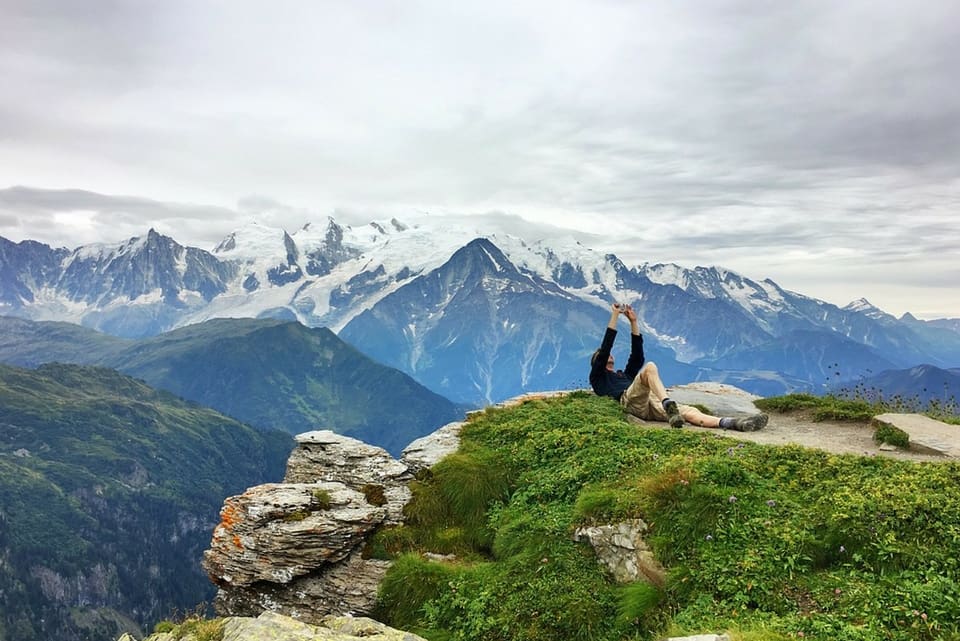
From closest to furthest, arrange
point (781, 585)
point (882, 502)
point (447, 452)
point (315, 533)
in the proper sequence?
point (781, 585) → point (882, 502) → point (315, 533) → point (447, 452)

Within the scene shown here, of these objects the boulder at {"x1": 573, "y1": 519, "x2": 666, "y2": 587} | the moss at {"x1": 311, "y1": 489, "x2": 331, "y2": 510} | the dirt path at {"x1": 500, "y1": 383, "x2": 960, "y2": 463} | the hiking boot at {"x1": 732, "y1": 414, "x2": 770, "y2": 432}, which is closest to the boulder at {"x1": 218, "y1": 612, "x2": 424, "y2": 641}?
the boulder at {"x1": 573, "y1": 519, "x2": 666, "y2": 587}

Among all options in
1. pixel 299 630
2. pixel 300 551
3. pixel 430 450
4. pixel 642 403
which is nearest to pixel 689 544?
pixel 299 630

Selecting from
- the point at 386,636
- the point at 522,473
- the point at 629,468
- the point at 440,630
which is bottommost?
the point at 440,630

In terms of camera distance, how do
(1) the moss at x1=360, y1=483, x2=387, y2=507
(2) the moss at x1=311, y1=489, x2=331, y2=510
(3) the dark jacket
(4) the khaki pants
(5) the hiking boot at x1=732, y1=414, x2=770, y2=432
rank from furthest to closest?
(3) the dark jacket < (4) the khaki pants < (5) the hiking boot at x1=732, y1=414, x2=770, y2=432 < (1) the moss at x1=360, y1=483, x2=387, y2=507 < (2) the moss at x1=311, y1=489, x2=331, y2=510

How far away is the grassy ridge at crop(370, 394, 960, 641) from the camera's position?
348 inches

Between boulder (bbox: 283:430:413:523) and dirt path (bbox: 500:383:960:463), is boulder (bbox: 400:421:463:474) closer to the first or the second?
boulder (bbox: 283:430:413:523)

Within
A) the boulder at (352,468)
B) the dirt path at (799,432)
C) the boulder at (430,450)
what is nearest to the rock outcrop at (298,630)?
the boulder at (352,468)

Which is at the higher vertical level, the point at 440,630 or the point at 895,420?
the point at 895,420

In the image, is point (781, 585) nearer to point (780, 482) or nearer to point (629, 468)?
point (780, 482)

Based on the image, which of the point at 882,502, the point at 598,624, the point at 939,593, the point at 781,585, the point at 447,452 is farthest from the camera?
the point at 447,452

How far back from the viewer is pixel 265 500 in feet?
54.1

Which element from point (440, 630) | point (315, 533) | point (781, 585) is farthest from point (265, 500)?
point (781, 585)

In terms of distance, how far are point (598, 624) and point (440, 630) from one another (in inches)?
140

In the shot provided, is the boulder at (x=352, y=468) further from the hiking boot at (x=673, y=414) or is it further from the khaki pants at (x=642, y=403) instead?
the hiking boot at (x=673, y=414)
